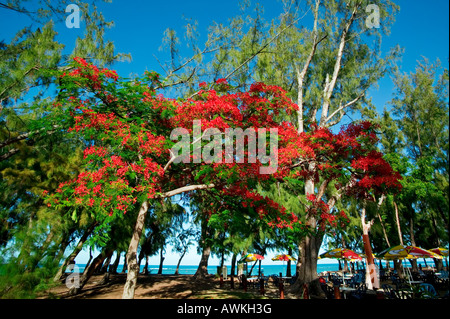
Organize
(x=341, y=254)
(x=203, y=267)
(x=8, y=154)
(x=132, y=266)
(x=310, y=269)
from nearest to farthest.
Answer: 1. (x=132, y=266)
2. (x=8, y=154)
3. (x=310, y=269)
4. (x=341, y=254)
5. (x=203, y=267)

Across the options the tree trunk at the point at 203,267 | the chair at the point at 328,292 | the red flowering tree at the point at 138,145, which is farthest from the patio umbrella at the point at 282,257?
the red flowering tree at the point at 138,145

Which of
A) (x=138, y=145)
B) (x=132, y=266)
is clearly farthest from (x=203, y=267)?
(x=138, y=145)

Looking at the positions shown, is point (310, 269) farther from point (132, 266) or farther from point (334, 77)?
point (334, 77)

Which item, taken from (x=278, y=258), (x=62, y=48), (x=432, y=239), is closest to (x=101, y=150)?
(x=62, y=48)

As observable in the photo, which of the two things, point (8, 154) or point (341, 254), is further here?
point (341, 254)

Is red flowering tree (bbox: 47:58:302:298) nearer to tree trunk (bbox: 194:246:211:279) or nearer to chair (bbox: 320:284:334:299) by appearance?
chair (bbox: 320:284:334:299)

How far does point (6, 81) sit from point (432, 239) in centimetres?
3989

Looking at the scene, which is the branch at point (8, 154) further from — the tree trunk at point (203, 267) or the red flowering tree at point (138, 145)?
the tree trunk at point (203, 267)

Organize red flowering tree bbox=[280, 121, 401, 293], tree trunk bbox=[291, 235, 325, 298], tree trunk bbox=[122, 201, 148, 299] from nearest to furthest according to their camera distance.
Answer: tree trunk bbox=[122, 201, 148, 299]
red flowering tree bbox=[280, 121, 401, 293]
tree trunk bbox=[291, 235, 325, 298]

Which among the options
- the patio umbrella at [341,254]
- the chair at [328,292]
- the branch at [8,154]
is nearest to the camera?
the branch at [8,154]

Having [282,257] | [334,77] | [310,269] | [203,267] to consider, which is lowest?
[203,267]

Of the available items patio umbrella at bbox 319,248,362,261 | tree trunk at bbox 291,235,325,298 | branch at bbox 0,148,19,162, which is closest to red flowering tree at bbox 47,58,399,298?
Answer: branch at bbox 0,148,19,162
